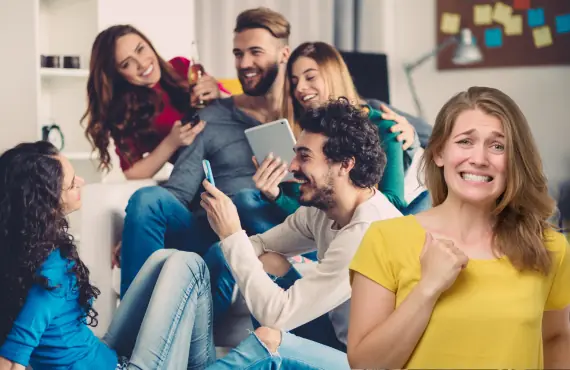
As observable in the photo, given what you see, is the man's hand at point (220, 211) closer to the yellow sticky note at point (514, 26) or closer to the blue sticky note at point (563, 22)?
the yellow sticky note at point (514, 26)

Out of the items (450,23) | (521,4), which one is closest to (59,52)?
(450,23)

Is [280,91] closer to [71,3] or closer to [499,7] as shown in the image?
[71,3]

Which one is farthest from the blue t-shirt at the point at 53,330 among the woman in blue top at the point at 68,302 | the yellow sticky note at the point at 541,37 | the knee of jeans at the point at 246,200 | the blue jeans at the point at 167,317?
the yellow sticky note at the point at 541,37

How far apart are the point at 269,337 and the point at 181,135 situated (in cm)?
61

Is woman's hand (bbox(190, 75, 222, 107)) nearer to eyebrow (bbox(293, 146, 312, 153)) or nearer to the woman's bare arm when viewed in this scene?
eyebrow (bbox(293, 146, 312, 153))

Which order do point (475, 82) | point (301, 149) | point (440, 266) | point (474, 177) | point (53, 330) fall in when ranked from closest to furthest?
point (440, 266) → point (474, 177) → point (53, 330) → point (301, 149) → point (475, 82)

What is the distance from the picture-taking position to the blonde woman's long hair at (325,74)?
200cm

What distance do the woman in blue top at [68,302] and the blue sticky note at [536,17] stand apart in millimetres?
1400

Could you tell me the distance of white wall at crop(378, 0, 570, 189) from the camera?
2.35 metres

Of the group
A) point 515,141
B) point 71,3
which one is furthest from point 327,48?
point 515,141

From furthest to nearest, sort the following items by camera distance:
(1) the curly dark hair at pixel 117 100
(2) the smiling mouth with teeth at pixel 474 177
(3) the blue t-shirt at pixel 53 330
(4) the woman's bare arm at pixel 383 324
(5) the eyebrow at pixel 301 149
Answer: (1) the curly dark hair at pixel 117 100 → (5) the eyebrow at pixel 301 149 → (3) the blue t-shirt at pixel 53 330 → (2) the smiling mouth with teeth at pixel 474 177 → (4) the woman's bare arm at pixel 383 324

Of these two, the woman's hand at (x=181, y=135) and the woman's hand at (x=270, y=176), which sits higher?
the woman's hand at (x=181, y=135)

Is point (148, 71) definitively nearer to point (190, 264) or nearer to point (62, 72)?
point (62, 72)

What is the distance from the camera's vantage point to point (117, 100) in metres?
2.01
